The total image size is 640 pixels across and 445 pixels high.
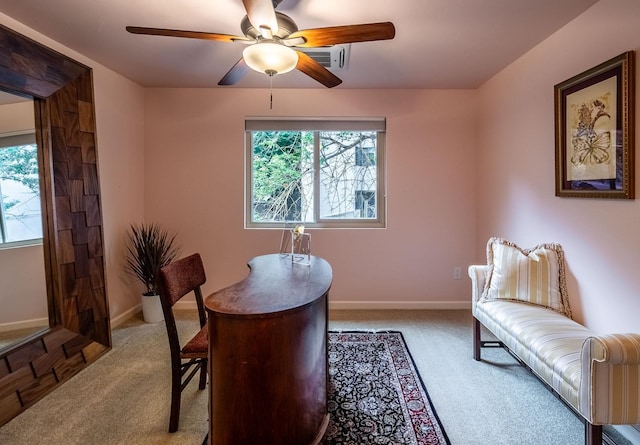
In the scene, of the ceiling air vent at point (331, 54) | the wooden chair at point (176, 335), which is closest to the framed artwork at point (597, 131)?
the ceiling air vent at point (331, 54)

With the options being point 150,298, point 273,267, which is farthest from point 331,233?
point 150,298

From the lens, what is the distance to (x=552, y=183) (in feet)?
7.61

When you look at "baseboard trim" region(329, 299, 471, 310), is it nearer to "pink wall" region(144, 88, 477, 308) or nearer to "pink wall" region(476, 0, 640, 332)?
"pink wall" region(144, 88, 477, 308)

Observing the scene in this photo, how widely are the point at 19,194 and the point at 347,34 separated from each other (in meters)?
2.26

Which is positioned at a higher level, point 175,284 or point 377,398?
point 175,284

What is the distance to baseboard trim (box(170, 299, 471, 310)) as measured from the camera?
11.4 ft

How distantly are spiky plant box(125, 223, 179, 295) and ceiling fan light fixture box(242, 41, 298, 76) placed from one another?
2.11 m

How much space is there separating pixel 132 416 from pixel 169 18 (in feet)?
7.85

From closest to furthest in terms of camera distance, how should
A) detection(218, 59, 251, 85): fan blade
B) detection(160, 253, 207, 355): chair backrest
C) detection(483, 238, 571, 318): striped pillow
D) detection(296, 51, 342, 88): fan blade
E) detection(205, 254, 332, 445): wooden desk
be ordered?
1. detection(205, 254, 332, 445): wooden desk
2. detection(160, 253, 207, 355): chair backrest
3. detection(296, 51, 342, 88): fan blade
4. detection(218, 59, 251, 85): fan blade
5. detection(483, 238, 571, 318): striped pillow

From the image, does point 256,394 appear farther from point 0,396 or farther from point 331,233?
point 331,233

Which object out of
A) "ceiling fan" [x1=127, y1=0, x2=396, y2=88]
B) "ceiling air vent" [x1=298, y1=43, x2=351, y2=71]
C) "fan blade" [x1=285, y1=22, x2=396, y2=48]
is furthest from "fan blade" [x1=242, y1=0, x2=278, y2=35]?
"ceiling air vent" [x1=298, y1=43, x2=351, y2=71]

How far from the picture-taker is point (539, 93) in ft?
7.95

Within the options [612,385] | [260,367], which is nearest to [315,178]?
[260,367]

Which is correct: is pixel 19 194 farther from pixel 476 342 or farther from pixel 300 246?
pixel 476 342
